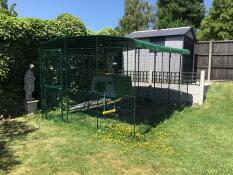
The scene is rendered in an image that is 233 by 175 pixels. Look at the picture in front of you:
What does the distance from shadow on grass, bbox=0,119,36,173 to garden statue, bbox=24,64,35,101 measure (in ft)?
3.36

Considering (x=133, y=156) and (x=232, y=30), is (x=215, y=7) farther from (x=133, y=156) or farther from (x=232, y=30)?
(x=133, y=156)

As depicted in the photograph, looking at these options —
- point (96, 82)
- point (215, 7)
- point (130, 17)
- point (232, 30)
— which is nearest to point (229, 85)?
point (96, 82)

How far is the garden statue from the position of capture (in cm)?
834

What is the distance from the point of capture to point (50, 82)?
369 inches

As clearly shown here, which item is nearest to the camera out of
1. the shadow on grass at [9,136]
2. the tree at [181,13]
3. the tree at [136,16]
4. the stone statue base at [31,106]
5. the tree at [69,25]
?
the shadow on grass at [9,136]

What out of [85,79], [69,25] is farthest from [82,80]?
[69,25]

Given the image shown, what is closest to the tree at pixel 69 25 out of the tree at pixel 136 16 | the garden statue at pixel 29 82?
the garden statue at pixel 29 82

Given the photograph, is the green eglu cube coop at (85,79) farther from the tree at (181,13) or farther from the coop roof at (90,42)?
the tree at (181,13)

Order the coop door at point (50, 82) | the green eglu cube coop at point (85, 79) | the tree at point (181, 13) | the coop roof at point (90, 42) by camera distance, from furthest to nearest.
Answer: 1. the tree at point (181, 13)
2. the coop door at point (50, 82)
3. the green eglu cube coop at point (85, 79)
4. the coop roof at point (90, 42)

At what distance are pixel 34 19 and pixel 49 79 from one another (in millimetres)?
2142

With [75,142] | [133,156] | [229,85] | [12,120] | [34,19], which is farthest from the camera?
[229,85]

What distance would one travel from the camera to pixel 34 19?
28.7 ft

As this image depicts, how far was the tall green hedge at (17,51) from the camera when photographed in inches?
312

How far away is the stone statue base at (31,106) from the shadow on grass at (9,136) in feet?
2.27
